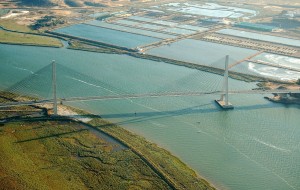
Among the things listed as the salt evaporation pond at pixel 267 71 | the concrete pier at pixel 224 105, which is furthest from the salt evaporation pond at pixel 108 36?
the concrete pier at pixel 224 105

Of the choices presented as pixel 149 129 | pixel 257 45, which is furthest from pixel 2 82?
pixel 257 45

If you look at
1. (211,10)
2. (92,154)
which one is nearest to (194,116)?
(92,154)

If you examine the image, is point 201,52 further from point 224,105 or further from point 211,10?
point 211,10

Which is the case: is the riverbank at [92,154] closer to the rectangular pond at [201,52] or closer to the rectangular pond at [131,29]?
the rectangular pond at [201,52]

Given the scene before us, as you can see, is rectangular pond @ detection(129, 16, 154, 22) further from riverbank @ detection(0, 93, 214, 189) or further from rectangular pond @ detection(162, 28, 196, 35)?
riverbank @ detection(0, 93, 214, 189)

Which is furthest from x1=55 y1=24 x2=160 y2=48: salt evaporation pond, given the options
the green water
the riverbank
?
the riverbank

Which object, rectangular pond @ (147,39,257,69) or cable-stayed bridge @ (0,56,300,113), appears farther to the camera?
rectangular pond @ (147,39,257,69)
